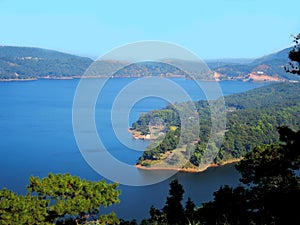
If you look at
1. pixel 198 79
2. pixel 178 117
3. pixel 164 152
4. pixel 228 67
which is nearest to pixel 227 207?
pixel 164 152

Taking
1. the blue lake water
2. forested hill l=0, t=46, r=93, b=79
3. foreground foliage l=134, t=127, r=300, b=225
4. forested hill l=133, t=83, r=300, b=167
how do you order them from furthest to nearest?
1. forested hill l=0, t=46, r=93, b=79
2. forested hill l=133, t=83, r=300, b=167
3. the blue lake water
4. foreground foliage l=134, t=127, r=300, b=225

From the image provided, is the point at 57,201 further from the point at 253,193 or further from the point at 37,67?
the point at 37,67

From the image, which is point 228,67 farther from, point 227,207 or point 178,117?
point 227,207

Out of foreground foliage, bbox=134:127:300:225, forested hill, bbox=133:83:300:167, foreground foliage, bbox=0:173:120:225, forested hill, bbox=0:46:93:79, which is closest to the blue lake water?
forested hill, bbox=133:83:300:167

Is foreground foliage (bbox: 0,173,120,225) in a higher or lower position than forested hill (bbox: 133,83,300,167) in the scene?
higher

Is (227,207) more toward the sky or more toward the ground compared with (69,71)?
more toward the ground

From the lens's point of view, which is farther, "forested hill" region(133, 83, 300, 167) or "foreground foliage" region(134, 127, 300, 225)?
"forested hill" region(133, 83, 300, 167)

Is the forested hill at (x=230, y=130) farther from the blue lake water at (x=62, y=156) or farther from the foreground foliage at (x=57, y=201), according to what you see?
the foreground foliage at (x=57, y=201)

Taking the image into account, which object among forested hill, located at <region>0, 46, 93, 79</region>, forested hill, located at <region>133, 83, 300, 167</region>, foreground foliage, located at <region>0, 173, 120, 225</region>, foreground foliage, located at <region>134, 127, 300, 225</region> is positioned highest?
forested hill, located at <region>0, 46, 93, 79</region>

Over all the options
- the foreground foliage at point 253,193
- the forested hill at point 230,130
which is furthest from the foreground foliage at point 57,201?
the forested hill at point 230,130

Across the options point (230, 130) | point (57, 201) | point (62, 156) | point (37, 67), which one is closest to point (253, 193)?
point (57, 201)

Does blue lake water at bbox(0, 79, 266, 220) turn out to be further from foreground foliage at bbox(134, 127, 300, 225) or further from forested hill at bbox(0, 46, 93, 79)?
forested hill at bbox(0, 46, 93, 79)
